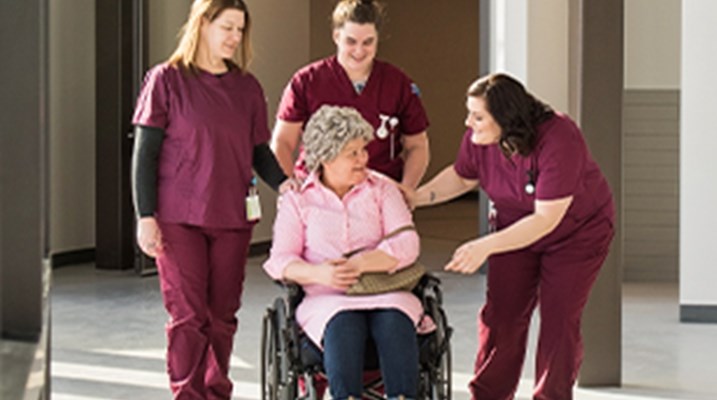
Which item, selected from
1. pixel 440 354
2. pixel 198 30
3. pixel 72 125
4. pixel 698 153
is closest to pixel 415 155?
pixel 198 30

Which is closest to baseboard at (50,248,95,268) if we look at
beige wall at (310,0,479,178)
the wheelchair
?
the wheelchair

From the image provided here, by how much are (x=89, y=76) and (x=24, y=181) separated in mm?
4231

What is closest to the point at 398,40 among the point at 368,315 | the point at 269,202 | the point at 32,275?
the point at 269,202

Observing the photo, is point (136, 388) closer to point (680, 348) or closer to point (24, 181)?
point (24, 181)

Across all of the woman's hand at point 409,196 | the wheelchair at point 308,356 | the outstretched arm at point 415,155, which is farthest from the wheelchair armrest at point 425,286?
the outstretched arm at point 415,155

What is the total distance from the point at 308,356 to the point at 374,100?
1053 mm

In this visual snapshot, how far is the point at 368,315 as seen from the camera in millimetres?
3713

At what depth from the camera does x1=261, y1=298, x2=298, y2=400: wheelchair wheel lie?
3.63 metres

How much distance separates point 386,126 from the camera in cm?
441

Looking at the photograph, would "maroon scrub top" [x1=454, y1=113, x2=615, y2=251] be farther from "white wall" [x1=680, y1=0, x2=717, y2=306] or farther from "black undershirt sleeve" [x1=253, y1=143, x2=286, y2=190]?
"white wall" [x1=680, y1=0, x2=717, y2=306]

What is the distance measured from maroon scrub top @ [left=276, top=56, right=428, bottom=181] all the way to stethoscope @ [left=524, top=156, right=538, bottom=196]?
59 cm

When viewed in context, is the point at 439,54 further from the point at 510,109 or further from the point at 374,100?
the point at 510,109

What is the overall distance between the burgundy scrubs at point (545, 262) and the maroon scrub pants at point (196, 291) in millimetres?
755

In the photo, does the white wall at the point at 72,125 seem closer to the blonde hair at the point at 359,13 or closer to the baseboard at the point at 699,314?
the baseboard at the point at 699,314
